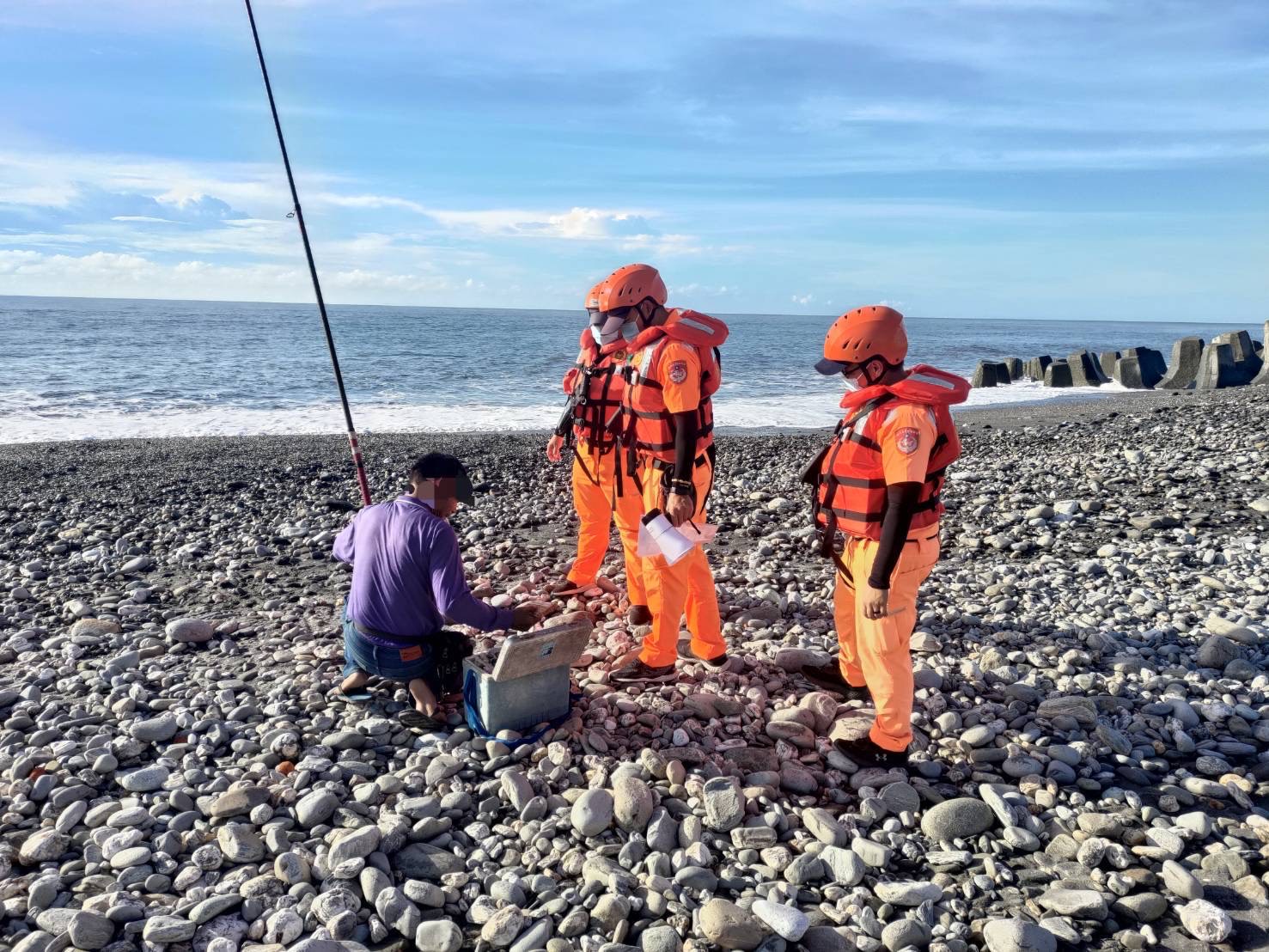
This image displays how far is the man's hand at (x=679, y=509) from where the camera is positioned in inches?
186

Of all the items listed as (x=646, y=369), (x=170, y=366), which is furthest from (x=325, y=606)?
(x=170, y=366)

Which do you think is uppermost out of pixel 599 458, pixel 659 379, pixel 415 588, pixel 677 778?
pixel 659 379

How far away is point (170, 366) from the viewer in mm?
31047

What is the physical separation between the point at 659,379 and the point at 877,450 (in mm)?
1454

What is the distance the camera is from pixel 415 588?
432 centimetres

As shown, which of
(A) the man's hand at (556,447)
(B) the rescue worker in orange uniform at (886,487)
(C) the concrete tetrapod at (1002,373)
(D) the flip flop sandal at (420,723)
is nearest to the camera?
(B) the rescue worker in orange uniform at (886,487)

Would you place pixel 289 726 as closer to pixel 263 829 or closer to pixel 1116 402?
pixel 263 829

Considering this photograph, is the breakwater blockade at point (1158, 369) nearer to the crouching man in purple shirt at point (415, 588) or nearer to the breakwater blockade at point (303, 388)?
the breakwater blockade at point (303, 388)

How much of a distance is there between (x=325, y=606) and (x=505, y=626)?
9.66ft

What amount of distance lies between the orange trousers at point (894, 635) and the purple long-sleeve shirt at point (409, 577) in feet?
5.56

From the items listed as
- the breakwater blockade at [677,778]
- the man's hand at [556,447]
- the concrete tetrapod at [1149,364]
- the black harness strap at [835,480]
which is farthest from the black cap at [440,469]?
the concrete tetrapod at [1149,364]

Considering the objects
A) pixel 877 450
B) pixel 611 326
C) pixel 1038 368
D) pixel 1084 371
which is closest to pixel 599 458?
pixel 611 326


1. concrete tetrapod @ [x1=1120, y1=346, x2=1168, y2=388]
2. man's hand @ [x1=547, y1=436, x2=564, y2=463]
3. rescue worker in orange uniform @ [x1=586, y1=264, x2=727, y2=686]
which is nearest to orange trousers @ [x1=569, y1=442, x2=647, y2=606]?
rescue worker in orange uniform @ [x1=586, y1=264, x2=727, y2=686]

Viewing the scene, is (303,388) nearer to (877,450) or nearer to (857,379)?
(857,379)
